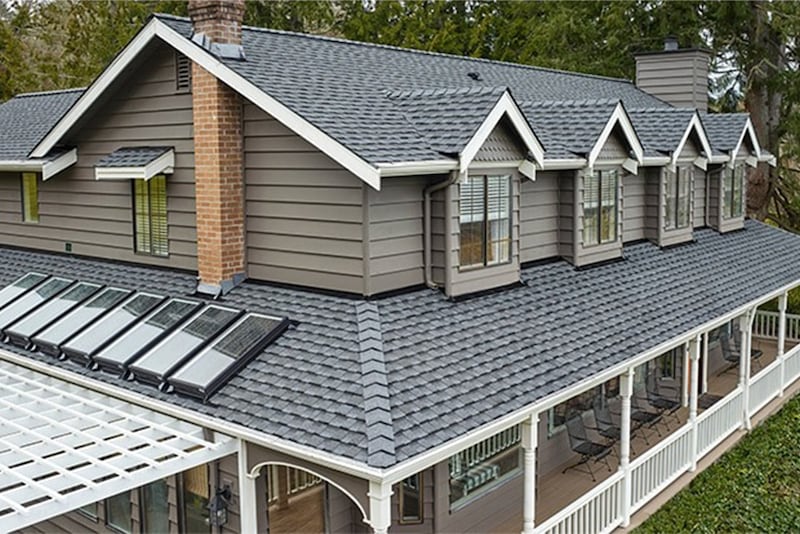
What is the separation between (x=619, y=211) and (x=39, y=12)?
34671 millimetres

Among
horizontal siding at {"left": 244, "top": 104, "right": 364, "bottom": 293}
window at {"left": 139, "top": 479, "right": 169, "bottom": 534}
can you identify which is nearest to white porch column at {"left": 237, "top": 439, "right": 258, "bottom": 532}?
window at {"left": 139, "top": 479, "right": 169, "bottom": 534}

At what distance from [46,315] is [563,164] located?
24.9 ft

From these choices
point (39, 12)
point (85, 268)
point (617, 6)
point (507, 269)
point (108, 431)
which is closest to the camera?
point (108, 431)

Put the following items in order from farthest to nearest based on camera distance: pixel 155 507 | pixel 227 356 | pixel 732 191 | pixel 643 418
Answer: pixel 732 191 < pixel 643 418 < pixel 155 507 < pixel 227 356

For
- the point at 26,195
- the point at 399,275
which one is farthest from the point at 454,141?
the point at 26,195

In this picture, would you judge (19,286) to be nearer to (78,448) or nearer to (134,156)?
(134,156)

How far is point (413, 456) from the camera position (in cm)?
675

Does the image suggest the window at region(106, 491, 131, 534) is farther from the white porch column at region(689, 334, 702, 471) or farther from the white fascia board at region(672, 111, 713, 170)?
the white fascia board at region(672, 111, 713, 170)

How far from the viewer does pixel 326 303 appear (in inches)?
362

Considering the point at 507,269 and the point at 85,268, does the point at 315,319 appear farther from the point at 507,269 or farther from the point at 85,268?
the point at 85,268

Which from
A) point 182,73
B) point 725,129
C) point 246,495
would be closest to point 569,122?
point 182,73

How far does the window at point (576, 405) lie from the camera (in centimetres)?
1213

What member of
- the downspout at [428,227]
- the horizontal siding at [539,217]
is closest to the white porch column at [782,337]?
the horizontal siding at [539,217]

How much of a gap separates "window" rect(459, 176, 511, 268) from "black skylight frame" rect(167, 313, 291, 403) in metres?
2.50
